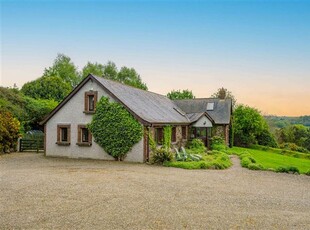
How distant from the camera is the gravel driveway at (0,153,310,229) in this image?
7.31m

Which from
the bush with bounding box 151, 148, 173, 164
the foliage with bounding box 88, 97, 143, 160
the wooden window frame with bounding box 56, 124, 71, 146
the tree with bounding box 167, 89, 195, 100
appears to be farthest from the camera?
the tree with bounding box 167, 89, 195, 100

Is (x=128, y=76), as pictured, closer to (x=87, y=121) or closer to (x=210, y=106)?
(x=210, y=106)

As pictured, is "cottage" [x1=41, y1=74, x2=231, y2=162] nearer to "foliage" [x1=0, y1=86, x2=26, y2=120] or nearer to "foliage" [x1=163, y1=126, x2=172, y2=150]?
"foliage" [x1=163, y1=126, x2=172, y2=150]

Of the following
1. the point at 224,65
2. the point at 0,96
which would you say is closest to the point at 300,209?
the point at 224,65

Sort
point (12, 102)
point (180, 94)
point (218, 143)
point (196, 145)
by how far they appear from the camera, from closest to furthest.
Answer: point (196, 145), point (218, 143), point (12, 102), point (180, 94)

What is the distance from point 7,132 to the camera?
896 inches

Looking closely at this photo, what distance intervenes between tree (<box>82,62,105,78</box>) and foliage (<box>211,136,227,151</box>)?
41.0 m

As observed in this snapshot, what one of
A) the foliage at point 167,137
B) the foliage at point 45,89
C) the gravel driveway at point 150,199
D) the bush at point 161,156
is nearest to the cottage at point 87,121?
the foliage at point 167,137

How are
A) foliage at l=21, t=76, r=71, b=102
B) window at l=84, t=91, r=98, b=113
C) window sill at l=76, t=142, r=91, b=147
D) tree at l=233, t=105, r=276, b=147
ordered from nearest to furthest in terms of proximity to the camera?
window sill at l=76, t=142, r=91, b=147 < window at l=84, t=91, r=98, b=113 < tree at l=233, t=105, r=276, b=147 < foliage at l=21, t=76, r=71, b=102

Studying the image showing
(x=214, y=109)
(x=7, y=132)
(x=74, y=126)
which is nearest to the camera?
(x=74, y=126)

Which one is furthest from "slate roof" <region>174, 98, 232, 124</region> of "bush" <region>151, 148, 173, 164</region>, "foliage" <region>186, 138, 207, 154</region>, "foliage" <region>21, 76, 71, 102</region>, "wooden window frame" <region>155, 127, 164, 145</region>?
"foliage" <region>21, 76, 71, 102</region>

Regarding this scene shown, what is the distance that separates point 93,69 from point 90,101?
46946 millimetres

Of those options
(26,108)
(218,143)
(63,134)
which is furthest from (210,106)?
(26,108)

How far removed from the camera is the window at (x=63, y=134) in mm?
21562
